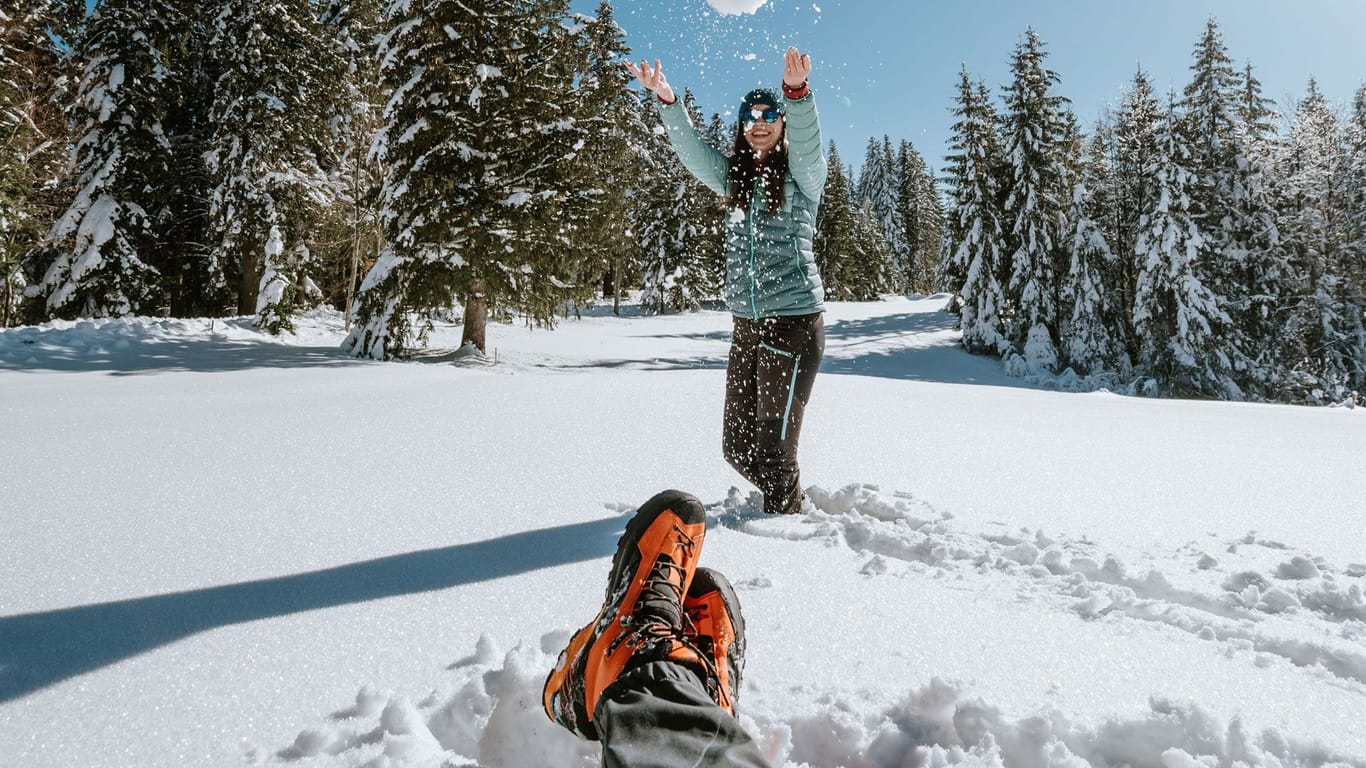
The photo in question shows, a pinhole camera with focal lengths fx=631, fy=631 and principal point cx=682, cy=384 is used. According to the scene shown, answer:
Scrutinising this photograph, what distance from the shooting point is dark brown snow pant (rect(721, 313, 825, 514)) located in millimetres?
3045

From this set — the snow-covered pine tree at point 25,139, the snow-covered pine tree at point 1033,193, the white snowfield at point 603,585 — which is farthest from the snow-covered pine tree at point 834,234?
the white snowfield at point 603,585

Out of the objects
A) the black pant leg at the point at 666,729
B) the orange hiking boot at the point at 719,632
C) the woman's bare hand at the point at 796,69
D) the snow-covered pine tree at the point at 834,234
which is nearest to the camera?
the black pant leg at the point at 666,729

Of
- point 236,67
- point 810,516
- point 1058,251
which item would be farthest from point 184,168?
point 1058,251

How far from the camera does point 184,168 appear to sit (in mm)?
16781

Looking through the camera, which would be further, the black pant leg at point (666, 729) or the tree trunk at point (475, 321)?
the tree trunk at point (475, 321)

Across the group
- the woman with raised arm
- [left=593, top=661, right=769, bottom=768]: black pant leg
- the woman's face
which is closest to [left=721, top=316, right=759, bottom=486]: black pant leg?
the woman with raised arm

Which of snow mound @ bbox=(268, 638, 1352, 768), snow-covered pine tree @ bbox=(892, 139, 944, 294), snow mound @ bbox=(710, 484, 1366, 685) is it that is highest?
snow-covered pine tree @ bbox=(892, 139, 944, 294)

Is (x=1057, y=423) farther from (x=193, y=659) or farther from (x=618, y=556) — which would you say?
(x=193, y=659)

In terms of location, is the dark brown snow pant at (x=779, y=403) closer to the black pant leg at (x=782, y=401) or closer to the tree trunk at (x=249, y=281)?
the black pant leg at (x=782, y=401)

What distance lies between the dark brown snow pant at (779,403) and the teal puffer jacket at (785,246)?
0.30ft

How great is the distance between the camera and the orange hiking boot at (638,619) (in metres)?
1.46

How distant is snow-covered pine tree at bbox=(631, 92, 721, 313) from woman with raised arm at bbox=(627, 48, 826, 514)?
3188cm

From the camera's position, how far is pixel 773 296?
3084mm

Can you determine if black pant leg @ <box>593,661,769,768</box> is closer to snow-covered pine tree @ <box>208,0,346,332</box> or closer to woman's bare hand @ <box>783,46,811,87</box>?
woman's bare hand @ <box>783,46,811,87</box>
